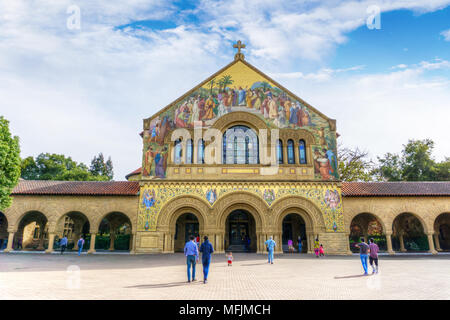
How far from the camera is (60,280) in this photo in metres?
9.80

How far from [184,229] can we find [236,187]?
6.58 m

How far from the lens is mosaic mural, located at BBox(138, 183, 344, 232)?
73.0ft

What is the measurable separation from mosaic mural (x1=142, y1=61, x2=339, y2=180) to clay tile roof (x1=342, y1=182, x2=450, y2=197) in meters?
2.17

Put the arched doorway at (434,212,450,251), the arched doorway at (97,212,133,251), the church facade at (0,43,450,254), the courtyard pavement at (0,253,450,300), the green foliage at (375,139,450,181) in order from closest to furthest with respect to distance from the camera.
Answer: the courtyard pavement at (0,253,450,300) < the church facade at (0,43,450,254) < the arched doorway at (434,212,450,251) < the arched doorway at (97,212,133,251) < the green foliage at (375,139,450,181)

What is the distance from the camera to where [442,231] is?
2664 cm

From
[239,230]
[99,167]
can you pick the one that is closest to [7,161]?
[239,230]

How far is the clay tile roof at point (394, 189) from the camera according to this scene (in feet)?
74.6

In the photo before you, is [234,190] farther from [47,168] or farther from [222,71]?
[47,168]

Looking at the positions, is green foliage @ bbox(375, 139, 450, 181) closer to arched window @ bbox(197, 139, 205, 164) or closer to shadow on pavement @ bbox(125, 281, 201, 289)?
arched window @ bbox(197, 139, 205, 164)

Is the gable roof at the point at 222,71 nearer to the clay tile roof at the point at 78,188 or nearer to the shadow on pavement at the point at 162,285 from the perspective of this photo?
the clay tile roof at the point at 78,188

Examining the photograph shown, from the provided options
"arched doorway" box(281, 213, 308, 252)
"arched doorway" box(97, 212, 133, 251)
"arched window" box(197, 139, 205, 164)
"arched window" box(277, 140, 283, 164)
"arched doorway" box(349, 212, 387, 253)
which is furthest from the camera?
"arched doorway" box(97, 212, 133, 251)

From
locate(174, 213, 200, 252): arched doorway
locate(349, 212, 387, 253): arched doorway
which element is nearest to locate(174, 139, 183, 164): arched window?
locate(174, 213, 200, 252): arched doorway
